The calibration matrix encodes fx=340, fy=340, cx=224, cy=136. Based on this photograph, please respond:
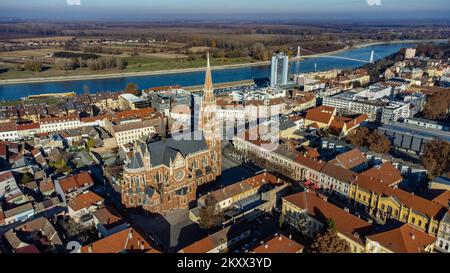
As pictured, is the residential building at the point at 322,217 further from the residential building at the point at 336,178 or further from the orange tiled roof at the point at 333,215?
the residential building at the point at 336,178

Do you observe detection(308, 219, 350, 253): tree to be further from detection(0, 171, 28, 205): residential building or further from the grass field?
the grass field

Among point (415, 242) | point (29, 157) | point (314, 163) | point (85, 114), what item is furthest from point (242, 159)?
point (85, 114)

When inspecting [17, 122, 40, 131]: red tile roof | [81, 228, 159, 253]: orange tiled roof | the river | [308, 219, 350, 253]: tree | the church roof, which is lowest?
the river

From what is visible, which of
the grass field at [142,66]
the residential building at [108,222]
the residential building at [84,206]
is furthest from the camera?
the grass field at [142,66]

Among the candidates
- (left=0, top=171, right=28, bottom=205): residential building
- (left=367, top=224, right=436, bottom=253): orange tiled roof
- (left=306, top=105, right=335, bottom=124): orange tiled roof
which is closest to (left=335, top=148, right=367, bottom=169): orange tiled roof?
(left=306, top=105, right=335, bottom=124): orange tiled roof

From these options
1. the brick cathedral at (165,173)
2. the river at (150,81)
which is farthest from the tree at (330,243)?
the river at (150,81)

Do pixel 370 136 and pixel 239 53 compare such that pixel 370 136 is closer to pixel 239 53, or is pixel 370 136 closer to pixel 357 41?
pixel 239 53

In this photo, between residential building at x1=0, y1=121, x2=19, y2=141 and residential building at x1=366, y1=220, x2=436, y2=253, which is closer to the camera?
residential building at x1=366, y1=220, x2=436, y2=253

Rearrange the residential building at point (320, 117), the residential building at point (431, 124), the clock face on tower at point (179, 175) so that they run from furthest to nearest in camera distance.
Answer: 1. the residential building at point (320, 117)
2. the residential building at point (431, 124)
3. the clock face on tower at point (179, 175)

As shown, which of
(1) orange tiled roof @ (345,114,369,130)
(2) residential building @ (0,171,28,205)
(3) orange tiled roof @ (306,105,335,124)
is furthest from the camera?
(3) orange tiled roof @ (306,105,335,124)
